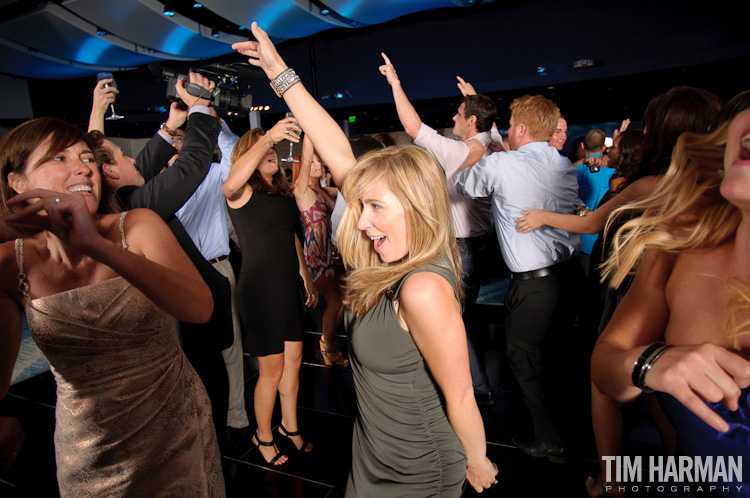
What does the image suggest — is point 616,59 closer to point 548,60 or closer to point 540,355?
point 548,60

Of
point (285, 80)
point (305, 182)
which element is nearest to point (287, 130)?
point (305, 182)

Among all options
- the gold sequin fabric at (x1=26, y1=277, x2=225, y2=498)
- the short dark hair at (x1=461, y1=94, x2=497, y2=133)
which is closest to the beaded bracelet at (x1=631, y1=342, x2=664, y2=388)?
the gold sequin fabric at (x1=26, y1=277, x2=225, y2=498)

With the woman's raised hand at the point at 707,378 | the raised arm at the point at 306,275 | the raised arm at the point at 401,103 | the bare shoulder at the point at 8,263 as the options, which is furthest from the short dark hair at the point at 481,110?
the bare shoulder at the point at 8,263

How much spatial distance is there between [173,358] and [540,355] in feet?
6.10

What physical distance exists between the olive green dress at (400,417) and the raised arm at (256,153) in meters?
1.28

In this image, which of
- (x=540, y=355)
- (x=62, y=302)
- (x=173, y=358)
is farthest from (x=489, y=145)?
(x=62, y=302)

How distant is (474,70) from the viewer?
5.87m

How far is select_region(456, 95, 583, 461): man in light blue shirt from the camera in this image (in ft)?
7.44

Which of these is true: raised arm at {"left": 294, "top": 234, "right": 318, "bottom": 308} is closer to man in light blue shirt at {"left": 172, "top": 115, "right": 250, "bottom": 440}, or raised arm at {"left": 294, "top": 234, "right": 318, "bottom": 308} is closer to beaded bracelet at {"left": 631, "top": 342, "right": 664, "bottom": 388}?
man in light blue shirt at {"left": 172, "top": 115, "right": 250, "bottom": 440}

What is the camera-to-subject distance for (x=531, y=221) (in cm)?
215

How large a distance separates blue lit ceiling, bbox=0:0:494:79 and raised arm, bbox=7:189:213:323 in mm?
5471

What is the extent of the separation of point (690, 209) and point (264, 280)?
6.38 ft

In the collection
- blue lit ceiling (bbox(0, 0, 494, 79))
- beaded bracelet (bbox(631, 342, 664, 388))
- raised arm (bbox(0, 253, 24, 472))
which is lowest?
beaded bracelet (bbox(631, 342, 664, 388))

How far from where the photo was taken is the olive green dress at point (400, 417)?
1.12 m
